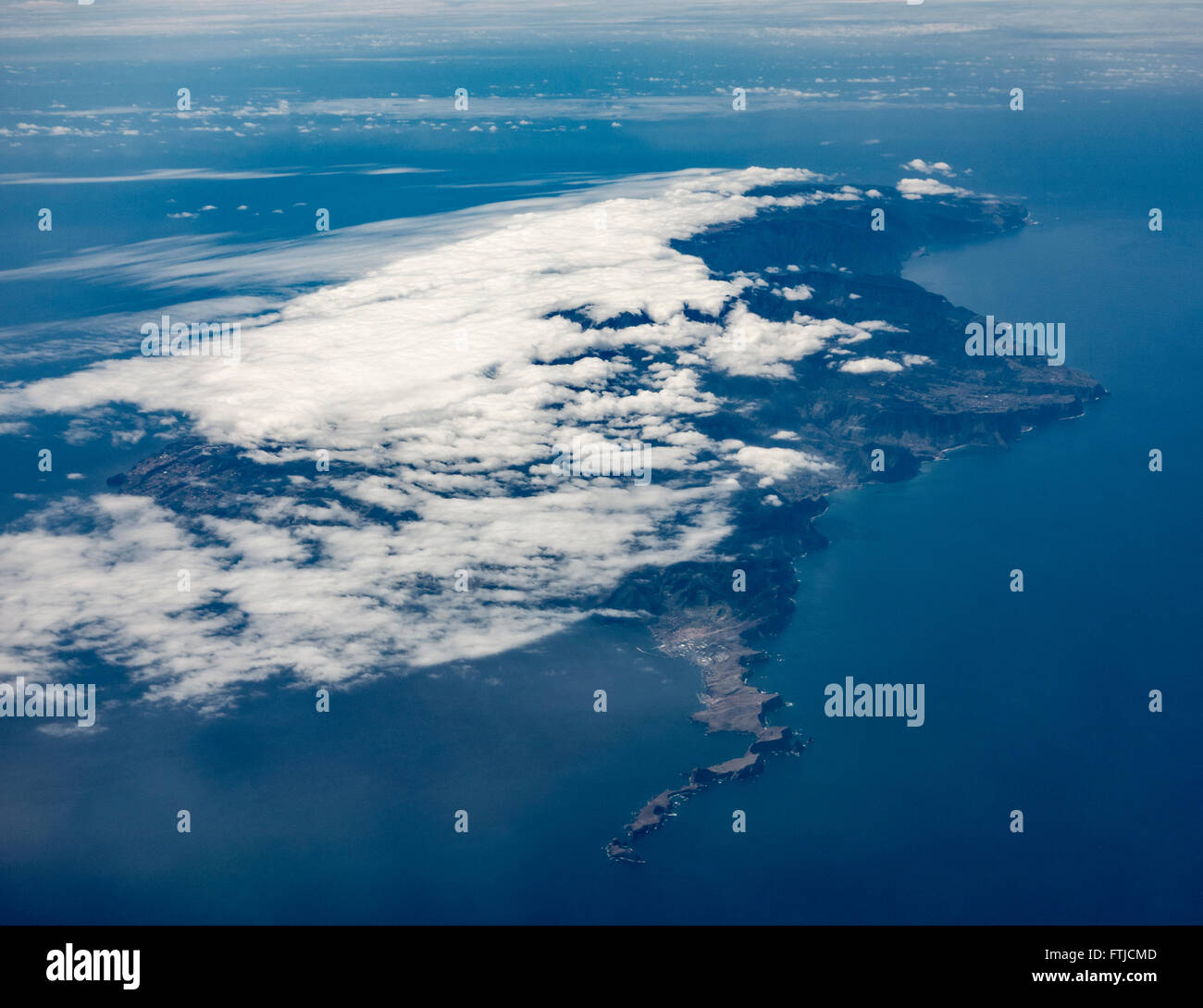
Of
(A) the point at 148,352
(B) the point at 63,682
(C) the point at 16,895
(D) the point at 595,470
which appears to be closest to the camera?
(C) the point at 16,895

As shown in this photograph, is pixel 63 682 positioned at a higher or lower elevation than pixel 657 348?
lower

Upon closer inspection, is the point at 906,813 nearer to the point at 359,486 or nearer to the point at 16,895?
the point at 16,895

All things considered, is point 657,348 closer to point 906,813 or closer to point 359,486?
point 359,486

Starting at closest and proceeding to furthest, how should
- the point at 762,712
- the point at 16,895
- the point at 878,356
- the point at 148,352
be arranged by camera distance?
1. the point at 16,895
2. the point at 762,712
3. the point at 878,356
4. the point at 148,352

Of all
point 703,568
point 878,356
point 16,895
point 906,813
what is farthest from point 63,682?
point 878,356

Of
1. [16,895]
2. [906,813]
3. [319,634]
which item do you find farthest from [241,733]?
[906,813]

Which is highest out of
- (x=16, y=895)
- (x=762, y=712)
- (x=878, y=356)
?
(x=878, y=356)

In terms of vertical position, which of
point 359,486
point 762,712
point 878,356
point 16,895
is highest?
point 878,356

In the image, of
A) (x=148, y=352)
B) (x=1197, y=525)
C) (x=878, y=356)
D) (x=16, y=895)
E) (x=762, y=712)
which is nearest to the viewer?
(x=16, y=895)

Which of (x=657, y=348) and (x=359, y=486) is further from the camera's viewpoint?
(x=657, y=348)
